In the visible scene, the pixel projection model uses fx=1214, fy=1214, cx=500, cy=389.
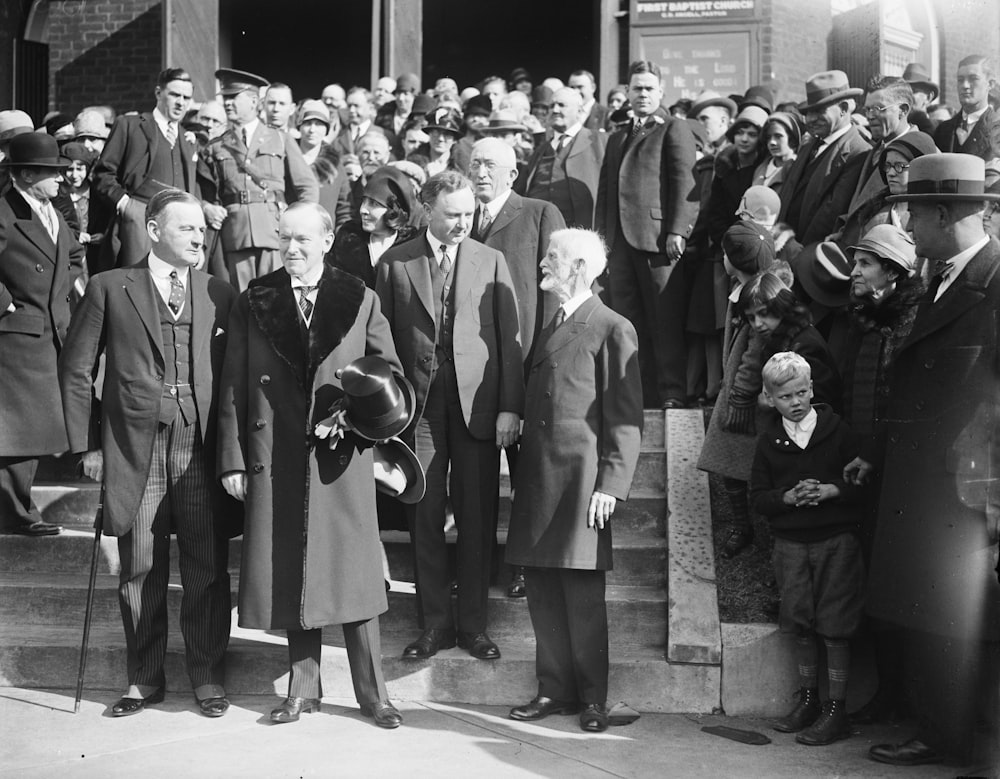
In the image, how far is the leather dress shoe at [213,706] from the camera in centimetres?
512

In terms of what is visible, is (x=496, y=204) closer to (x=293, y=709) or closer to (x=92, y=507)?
(x=293, y=709)

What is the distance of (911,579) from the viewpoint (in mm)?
4637

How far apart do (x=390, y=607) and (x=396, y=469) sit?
91 centimetres

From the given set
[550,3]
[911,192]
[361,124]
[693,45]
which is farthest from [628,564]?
[550,3]

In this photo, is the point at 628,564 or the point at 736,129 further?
the point at 736,129

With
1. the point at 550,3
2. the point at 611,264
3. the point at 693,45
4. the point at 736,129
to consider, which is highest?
the point at 550,3

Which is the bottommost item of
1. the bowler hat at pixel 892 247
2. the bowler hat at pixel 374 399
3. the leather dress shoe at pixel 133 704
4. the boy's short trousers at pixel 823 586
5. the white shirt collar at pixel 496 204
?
the leather dress shoe at pixel 133 704

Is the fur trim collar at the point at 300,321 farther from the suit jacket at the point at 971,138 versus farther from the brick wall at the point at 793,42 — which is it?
the brick wall at the point at 793,42

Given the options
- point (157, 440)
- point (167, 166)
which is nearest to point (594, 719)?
point (157, 440)

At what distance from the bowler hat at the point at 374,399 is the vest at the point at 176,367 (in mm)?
724

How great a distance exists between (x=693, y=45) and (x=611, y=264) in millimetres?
6246

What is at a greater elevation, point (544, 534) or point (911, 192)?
point (911, 192)

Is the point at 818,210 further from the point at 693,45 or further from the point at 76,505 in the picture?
the point at 693,45

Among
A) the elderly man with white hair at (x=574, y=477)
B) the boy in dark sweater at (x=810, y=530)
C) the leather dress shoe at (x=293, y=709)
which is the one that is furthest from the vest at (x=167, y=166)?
the boy in dark sweater at (x=810, y=530)
